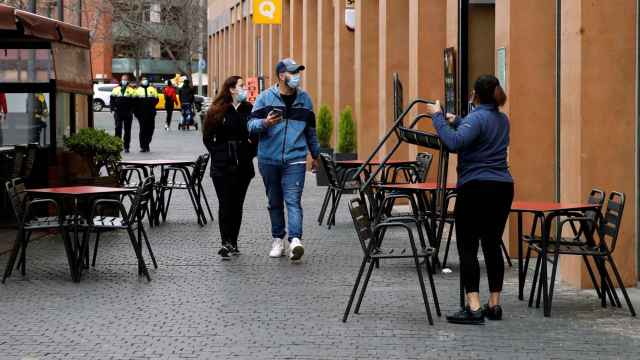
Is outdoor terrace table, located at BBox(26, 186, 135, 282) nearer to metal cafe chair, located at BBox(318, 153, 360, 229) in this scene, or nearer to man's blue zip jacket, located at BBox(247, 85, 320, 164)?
man's blue zip jacket, located at BBox(247, 85, 320, 164)

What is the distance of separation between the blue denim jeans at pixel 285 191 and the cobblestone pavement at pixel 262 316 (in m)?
0.36

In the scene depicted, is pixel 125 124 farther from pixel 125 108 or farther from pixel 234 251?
pixel 234 251

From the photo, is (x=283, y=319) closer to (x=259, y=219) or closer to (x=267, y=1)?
(x=259, y=219)

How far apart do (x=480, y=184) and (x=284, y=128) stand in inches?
146

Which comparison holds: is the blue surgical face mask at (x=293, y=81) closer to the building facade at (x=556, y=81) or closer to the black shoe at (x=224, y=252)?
the black shoe at (x=224, y=252)

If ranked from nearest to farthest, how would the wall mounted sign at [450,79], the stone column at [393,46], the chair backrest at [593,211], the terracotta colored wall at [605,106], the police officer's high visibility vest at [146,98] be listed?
the chair backrest at [593,211] → the terracotta colored wall at [605,106] → the wall mounted sign at [450,79] → the stone column at [393,46] → the police officer's high visibility vest at [146,98]

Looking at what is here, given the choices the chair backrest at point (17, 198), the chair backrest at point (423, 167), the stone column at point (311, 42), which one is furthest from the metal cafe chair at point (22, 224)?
the stone column at point (311, 42)

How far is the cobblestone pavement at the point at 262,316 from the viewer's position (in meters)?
7.94

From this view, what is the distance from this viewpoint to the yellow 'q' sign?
27688 mm

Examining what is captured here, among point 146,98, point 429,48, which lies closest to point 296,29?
point 146,98

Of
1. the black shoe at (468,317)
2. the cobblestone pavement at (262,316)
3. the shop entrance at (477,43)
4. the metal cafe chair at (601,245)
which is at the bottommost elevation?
the cobblestone pavement at (262,316)

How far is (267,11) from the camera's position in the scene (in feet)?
91.5

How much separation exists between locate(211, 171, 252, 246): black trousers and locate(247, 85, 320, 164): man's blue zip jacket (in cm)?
45

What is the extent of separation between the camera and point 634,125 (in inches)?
417
